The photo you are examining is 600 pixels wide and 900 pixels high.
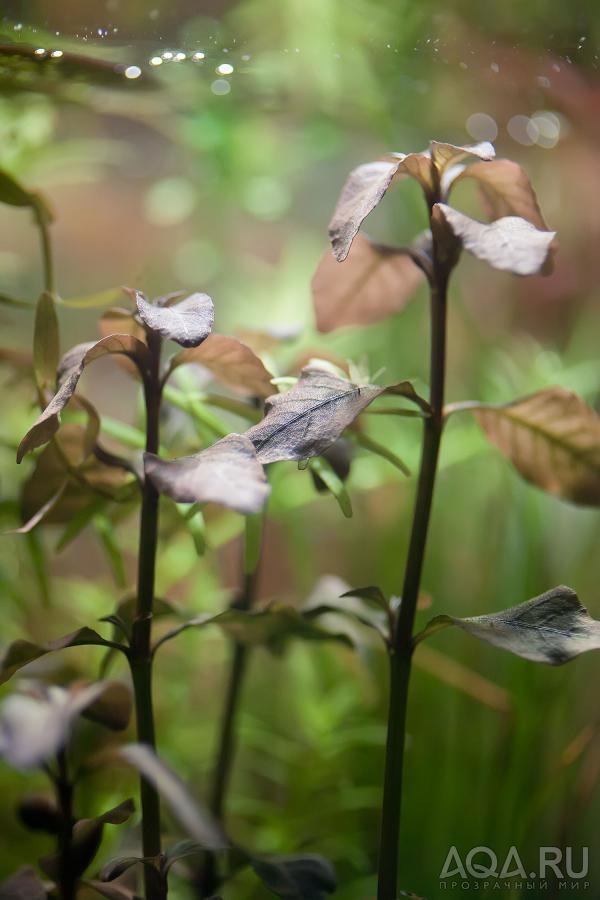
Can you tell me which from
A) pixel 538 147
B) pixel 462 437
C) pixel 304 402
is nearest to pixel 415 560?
pixel 304 402

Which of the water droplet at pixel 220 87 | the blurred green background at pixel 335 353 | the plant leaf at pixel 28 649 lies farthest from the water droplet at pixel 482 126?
the plant leaf at pixel 28 649

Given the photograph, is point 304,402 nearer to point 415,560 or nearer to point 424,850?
point 415,560

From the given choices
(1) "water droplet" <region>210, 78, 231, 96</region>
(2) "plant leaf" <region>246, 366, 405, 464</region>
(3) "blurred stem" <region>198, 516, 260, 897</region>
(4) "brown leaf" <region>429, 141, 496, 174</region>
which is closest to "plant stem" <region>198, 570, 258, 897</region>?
(3) "blurred stem" <region>198, 516, 260, 897</region>

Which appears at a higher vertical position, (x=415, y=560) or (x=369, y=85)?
(x=369, y=85)

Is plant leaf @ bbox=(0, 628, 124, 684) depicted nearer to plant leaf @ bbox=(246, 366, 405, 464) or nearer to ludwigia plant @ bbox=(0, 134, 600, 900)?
ludwigia plant @ bbox=(0, 134, 600, 900)

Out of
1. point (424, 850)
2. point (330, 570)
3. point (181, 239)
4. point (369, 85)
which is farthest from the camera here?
point (181, 239)

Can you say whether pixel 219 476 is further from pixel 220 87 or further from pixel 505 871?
pixel 220 87
